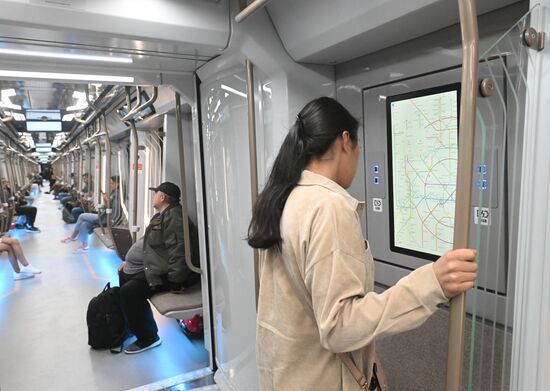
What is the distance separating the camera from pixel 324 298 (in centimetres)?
106

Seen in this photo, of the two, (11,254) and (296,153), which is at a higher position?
(296,153)

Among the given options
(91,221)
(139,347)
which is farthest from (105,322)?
(91,221)

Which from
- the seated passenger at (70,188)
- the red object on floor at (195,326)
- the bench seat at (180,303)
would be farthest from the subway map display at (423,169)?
the seated passenger at (70,188)

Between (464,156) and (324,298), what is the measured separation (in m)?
0.49

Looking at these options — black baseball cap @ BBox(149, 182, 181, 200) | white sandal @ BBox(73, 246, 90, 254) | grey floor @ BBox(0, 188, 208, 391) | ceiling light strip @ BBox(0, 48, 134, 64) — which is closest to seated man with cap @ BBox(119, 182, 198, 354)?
black baseball cap @ BBox(149, 182, 181, 200)

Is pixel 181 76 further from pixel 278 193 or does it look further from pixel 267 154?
Result: pixel 278 193

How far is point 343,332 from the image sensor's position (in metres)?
1.03

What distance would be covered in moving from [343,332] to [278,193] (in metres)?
0.46

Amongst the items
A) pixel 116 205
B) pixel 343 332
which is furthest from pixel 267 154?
pixel 116 205

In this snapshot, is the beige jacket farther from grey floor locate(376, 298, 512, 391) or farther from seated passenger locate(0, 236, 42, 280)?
seated passenger locate(0, 236, 42, 280)

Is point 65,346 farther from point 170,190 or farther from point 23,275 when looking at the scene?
point 23,275

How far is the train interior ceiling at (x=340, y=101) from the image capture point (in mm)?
1246

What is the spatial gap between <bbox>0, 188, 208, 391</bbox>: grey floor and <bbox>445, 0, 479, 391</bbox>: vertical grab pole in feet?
9.99

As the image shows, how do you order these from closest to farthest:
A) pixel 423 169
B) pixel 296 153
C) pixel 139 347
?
pixel 296 153
pixel 423 169
pixel 139 347
